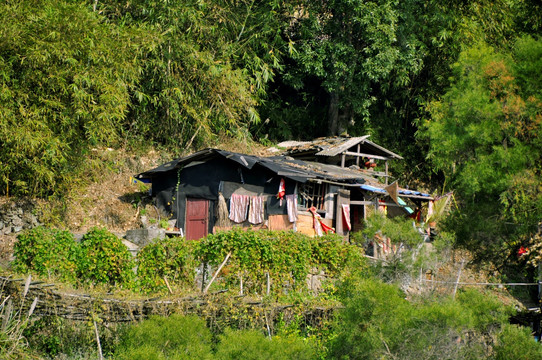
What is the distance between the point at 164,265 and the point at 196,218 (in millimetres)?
6866

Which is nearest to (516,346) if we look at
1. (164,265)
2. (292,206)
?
(164,265)

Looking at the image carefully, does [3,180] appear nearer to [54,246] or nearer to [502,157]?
[54,246]

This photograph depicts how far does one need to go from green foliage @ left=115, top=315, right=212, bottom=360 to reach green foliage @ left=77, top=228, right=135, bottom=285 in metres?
2.08

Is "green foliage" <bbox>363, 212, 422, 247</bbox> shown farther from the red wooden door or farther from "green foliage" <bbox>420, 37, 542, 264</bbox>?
the red wooden door

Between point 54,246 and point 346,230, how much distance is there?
9.60 meters

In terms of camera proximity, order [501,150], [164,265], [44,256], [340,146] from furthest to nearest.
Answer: [340,146], [501,150], [164,265], [44,256]

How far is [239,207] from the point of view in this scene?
53.1 ft

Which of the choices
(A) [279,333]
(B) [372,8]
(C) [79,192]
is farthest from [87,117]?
(B) [372,8]

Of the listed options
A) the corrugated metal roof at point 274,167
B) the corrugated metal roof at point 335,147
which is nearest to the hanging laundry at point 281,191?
the corrugated metal roof at point 274,167

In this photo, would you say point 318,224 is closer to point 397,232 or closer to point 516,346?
point 397,232

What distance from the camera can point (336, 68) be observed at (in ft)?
73.0

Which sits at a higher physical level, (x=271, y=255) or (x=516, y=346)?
(x=271, y=255)

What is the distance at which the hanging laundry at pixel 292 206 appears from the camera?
15.9 meters

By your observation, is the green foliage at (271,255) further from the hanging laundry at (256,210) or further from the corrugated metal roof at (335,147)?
the corrugated metal roof at (335,147)
